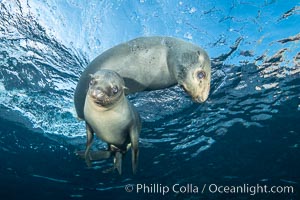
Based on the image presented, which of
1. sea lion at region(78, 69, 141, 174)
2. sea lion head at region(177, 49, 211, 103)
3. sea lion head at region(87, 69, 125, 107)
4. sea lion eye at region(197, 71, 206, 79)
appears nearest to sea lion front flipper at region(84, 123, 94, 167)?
sea lion at region(78, 69, 141, 174)

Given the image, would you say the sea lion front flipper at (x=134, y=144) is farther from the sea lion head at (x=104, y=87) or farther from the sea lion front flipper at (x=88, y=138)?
the sea lion head at (x=104, y=87)

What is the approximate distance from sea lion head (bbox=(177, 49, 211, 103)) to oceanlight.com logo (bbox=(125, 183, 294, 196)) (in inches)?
827

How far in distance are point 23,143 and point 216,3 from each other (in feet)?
49.0

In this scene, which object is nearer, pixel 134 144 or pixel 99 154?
pixel 134 144

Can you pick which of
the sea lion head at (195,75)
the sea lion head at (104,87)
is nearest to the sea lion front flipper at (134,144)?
the sea lion head at (104,87)

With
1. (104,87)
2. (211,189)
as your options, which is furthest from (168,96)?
(211,189)

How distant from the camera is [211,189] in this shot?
24.9m

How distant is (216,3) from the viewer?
7.38 m

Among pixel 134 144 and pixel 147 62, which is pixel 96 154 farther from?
pixel 147 62

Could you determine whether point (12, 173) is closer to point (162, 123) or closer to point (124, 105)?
point (162, 123)

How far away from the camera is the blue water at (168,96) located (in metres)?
7.62

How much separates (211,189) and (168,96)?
16068 millimetres

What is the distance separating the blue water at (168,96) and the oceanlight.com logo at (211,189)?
746mm

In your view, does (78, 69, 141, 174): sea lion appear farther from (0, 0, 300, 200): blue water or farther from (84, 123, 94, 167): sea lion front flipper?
(0, 0, 300, 200): blue water
